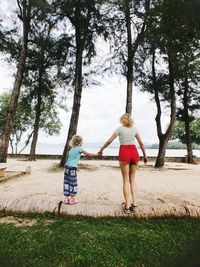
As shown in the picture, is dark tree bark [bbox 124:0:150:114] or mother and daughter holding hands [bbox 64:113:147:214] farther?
dark tree bark [bbox 124:0:150:114]

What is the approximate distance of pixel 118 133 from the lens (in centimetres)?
614

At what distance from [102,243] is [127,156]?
6.03 feet

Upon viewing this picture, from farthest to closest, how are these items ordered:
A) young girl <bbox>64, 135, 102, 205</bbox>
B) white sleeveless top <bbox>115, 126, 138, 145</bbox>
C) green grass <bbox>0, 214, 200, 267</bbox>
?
1. young girl <bbox>64, 135, 102, 205</bbox>
2. white sleeveless top <bbox>115, 126, 138, 145</bbox>
3. green grass <bbox>0, 214, 200, 267</bbox>

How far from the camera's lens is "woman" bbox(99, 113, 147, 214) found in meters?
5.88

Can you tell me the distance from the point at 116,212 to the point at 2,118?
3329cm

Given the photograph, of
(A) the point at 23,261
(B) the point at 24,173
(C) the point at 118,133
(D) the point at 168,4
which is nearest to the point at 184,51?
(D) the point at 168,4

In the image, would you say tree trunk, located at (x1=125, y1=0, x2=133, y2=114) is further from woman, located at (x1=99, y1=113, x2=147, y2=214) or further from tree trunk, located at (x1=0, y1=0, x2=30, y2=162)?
woman, located at (x1=99, y1=113, x2=147, y2=214)

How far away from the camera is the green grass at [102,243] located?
13.8ft

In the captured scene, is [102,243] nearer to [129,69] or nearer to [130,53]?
[129,69]

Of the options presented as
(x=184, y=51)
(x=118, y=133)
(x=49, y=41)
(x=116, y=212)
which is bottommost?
(x=116, y=212)

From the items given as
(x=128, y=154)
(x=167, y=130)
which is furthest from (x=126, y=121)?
(x=167, y=130)

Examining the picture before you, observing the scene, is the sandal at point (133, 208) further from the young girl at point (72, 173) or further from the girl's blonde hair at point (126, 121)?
the girl's blonde hair at point (126, 121)

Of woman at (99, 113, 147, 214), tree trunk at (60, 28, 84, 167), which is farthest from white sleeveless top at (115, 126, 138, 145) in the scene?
tree trunk at (60, 28, 84, 167)

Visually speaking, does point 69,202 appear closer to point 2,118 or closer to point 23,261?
point 23,261
